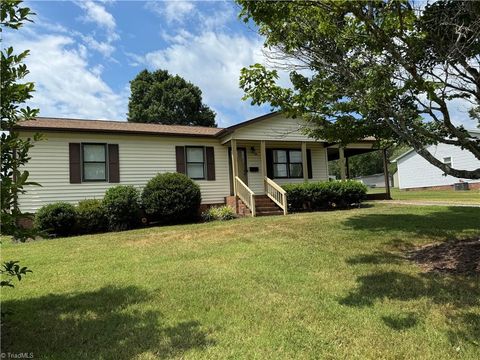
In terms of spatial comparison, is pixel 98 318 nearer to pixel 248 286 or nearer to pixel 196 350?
pixel 196 350

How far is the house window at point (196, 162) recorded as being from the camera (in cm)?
1667

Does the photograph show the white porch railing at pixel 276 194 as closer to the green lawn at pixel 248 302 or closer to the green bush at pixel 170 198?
the green bush at pixel 170 198

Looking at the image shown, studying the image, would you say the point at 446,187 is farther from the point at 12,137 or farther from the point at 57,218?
the point at 12,137

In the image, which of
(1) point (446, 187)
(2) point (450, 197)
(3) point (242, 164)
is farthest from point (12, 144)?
(1) point (446, 187)

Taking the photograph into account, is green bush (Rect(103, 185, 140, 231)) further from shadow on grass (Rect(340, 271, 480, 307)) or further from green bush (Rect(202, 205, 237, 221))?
shadow on grass (Rect(340, 271, 480, 307))

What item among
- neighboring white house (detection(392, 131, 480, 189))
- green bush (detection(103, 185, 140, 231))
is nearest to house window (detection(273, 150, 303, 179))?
green bush (detection(103, 185, 140, 231))

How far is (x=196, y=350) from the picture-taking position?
3746 millimetres

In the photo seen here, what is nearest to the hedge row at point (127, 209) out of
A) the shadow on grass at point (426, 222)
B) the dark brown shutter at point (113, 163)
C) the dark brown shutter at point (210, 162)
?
the dark brown shutter at point (113, 163)

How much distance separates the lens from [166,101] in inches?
1481

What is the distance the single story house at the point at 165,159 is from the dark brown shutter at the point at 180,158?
0.04 meters

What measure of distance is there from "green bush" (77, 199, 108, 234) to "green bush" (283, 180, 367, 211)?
23.2 feet

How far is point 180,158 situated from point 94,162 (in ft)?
11.1

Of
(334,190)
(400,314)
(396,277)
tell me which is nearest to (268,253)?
(396,277)

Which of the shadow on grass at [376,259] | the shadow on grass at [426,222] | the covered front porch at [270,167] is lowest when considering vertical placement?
the shadow on grass at [376,259]
